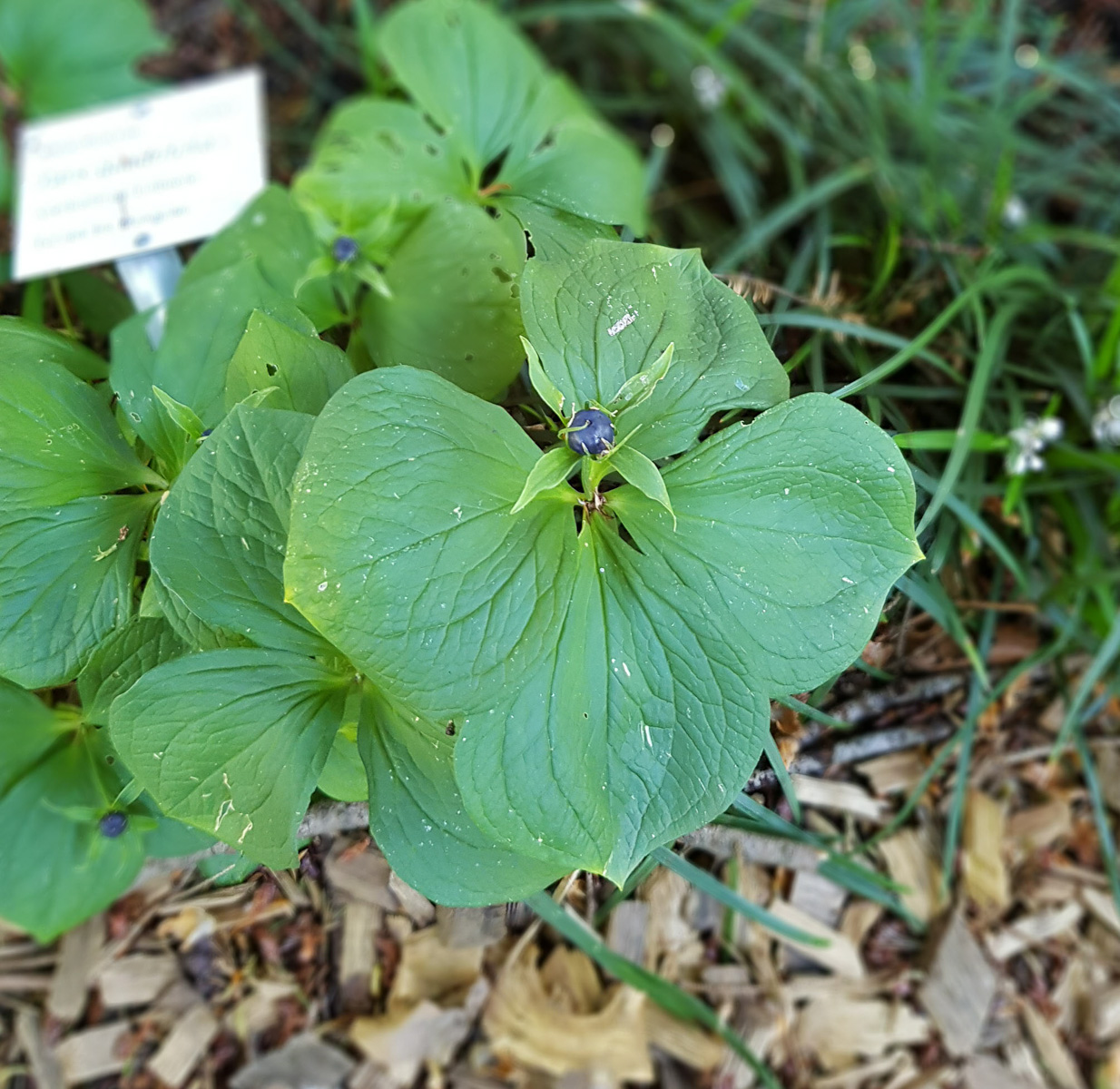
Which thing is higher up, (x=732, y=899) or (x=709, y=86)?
(x=709, y=86)

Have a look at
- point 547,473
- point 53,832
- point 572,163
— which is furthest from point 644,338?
point 53,832

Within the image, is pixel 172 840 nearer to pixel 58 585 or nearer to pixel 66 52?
pixel 58 585

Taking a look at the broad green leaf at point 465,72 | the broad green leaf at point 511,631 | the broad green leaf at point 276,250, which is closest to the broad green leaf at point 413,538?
the broad green leaf at point 511,631

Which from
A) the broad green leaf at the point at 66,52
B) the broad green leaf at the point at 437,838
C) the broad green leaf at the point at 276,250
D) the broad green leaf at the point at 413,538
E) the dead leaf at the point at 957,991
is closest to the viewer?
the broad green leaf at the point at 413,538

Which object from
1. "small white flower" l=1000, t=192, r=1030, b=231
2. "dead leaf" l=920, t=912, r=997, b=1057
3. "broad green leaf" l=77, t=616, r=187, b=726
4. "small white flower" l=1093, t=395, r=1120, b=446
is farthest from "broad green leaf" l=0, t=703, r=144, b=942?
"small white flower" l=1000, t=192, r=1030, b=231

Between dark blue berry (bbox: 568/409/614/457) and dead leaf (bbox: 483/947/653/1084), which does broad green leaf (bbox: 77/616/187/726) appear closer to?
dark blue berry (bbox: 568/409/614/457)

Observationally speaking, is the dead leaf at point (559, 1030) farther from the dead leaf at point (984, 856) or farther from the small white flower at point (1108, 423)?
the small white flower at point (1108, 423)

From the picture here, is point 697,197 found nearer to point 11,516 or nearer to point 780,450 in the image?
point 780,450
